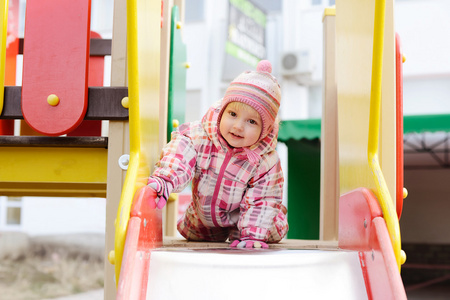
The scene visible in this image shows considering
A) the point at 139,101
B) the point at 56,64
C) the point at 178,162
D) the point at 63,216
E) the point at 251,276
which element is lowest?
the point at 63,216

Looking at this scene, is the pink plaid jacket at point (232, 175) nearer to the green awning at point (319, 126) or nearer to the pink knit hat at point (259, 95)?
the pink knit hat at point (259, 95)

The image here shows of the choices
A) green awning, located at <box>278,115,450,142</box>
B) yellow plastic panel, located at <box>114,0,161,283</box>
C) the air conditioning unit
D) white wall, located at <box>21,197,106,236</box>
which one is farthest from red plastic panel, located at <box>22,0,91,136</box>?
white wall, located at <box>21,197,106,236</box>

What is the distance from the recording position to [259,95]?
1.34 meters

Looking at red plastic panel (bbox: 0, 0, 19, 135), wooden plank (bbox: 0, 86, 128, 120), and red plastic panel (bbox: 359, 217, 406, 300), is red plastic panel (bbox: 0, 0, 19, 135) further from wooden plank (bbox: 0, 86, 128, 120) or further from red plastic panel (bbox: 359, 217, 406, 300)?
red plastic panel (bbox: 359, 217, 406, 300)

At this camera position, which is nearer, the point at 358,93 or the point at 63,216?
the point at 358,93

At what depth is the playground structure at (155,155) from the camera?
94 centimetres

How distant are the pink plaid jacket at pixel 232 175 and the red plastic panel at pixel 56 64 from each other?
0.26m

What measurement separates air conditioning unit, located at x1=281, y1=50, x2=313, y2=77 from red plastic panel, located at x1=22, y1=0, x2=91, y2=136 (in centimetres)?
532

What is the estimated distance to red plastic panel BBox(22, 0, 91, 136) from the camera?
1287mm

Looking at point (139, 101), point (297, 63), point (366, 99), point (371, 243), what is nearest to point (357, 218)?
point (371, 243)

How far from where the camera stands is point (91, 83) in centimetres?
246

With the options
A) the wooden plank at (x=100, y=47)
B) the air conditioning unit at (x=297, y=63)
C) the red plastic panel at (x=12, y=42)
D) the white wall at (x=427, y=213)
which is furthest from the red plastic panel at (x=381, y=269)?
the white wall at (x=427, y=213)

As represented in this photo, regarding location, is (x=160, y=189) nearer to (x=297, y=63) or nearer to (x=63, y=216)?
(x=297, y=63)

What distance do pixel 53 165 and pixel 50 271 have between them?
18.1 feet
